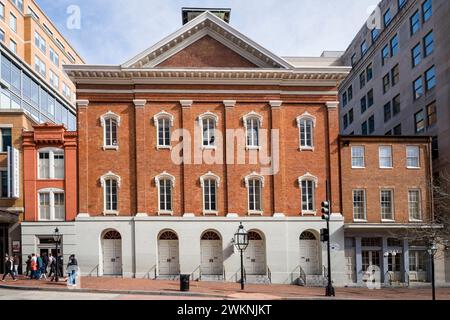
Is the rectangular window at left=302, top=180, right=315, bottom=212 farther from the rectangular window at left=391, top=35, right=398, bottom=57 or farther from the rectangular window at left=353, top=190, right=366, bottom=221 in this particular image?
the rectangular window at left=391, top=35, right=398, bottom=57

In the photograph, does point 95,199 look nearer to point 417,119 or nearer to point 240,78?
point 240,78

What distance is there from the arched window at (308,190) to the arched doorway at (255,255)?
12.6 ft

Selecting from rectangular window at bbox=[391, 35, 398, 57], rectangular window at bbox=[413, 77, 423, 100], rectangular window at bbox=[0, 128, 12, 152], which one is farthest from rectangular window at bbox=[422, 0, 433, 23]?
rectangular window at bbox=[0, 128, 12, 152]

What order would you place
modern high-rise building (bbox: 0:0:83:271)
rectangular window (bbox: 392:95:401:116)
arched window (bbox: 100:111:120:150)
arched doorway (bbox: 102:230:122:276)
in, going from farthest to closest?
modern high-rise building (bbox: 0:0:83:271)
rectangular window (bbox: 392:95:401:116)
arched window (bbox: 100:111:120:150)
arched doorway (bbox: 102:230:122:276)

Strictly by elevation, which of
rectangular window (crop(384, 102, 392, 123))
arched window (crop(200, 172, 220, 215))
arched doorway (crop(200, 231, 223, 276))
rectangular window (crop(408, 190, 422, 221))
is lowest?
arched doorway (crop(200, 231, 223, 276))

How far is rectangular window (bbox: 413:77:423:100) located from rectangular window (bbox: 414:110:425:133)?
1.51 meters

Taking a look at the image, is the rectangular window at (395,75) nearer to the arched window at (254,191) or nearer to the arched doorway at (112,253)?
the arched window at (254,191)

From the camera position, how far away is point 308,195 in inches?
1384

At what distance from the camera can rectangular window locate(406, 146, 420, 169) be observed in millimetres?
35656

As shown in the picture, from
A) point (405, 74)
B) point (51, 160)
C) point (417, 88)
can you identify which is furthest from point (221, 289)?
point (405, 74)

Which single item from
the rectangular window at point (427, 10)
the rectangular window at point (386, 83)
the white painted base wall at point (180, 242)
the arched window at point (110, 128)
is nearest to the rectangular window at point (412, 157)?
the white painted base wall at point (180, 242)

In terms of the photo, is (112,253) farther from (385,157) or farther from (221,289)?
(385,157)

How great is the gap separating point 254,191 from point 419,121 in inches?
742

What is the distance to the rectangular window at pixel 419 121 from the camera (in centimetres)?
4388
